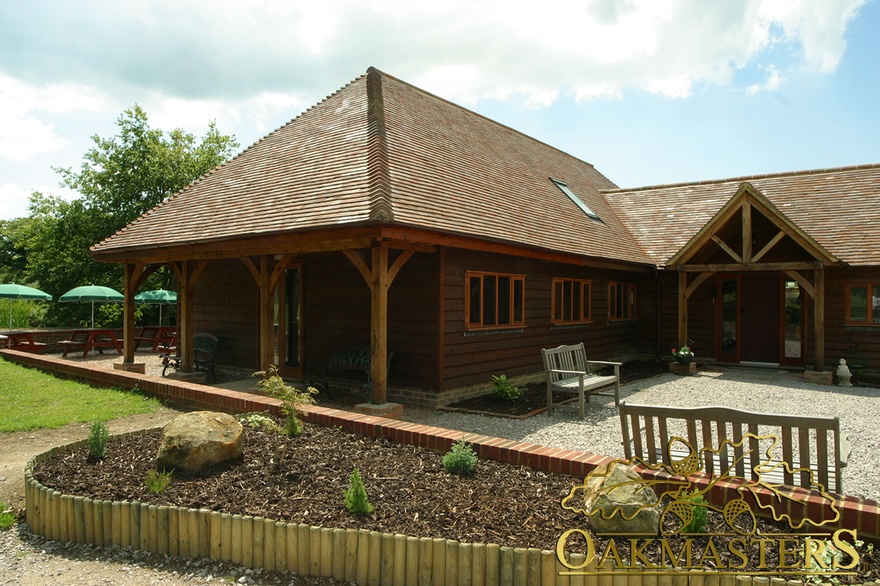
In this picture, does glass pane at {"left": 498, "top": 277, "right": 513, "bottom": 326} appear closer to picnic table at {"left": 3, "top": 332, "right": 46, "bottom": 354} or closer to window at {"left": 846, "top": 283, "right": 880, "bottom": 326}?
window at {"left": 846, "top": 283, "right": 880, "bottom": 326}

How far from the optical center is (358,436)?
6305 millimetres

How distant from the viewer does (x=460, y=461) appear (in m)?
5.04

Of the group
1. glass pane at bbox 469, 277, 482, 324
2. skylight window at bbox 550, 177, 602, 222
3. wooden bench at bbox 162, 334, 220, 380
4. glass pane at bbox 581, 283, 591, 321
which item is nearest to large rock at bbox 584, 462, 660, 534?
glass pane at bbox 469, 277, 482, 324

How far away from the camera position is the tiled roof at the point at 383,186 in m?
9.48

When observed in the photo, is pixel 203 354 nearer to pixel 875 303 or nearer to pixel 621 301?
pixel 621 301

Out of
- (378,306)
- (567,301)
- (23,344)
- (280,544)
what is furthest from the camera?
(23,344)

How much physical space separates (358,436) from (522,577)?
304 centimetres

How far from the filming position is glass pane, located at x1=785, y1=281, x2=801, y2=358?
51.3 feet

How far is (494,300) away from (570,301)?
3.54m

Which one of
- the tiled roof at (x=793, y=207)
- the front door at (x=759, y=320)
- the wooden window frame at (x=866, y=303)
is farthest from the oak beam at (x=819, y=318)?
the front door at (x=759, y=320)

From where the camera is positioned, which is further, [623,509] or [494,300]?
[494,300]

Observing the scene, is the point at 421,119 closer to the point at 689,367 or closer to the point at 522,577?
the point at 689,367

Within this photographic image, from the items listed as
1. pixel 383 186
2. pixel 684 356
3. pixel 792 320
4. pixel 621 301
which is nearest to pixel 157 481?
pixel 383 186

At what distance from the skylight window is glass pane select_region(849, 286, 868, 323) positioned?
21.5 feet
